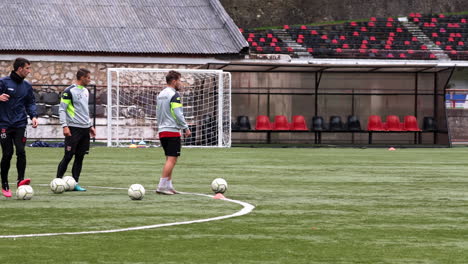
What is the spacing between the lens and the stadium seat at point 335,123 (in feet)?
112

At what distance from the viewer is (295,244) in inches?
311

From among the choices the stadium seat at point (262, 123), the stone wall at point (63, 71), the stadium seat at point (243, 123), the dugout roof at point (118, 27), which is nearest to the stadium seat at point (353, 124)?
the stadium seat at point (262, 123)

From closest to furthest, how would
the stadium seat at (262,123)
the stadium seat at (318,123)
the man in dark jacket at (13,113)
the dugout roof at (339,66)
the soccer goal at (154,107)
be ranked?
the man in dark jacket at (13,113) < the soccer goal at (154,107) < the dugout roof at (339,66) < the stadium seat at (262,123) < the stadium seat at (318,123)

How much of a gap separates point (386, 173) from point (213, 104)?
14.5m

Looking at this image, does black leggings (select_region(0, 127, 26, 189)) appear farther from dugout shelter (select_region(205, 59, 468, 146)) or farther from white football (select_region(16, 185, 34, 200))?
dugout shelter (select_region(205, 59, 468, 146))

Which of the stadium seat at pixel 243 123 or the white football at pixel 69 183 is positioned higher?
the stadium seat at pixel 243 123

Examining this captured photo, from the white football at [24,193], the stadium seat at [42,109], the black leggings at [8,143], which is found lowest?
the white football at [24,193]

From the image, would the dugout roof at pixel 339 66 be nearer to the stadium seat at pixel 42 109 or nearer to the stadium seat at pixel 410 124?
the stadium seat at pixel 410 124

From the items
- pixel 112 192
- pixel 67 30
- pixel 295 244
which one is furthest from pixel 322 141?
pixel 295 244

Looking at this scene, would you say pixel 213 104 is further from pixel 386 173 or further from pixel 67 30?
pixel 386 173

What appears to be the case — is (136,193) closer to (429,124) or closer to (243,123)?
(243,123)

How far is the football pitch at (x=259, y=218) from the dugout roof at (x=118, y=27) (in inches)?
661

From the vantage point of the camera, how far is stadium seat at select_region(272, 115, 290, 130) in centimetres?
3322

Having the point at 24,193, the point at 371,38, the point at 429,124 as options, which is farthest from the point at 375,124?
the point at 24,193
